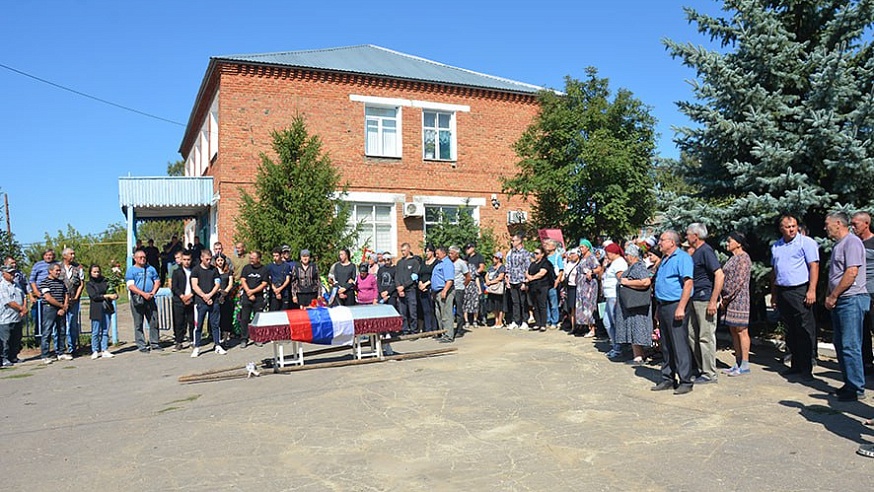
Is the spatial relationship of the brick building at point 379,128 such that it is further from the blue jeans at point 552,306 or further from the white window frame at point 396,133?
the blue jeans at point 552,306

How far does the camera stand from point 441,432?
20.8ft

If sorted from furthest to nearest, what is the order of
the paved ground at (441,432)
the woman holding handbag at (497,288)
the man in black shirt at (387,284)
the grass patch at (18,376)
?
1. the woman holding handbag at (497,288)
2. the man in black shirt at (387,284)
3. the grass patch at (18,376)
4. the paved ground at (441,432)

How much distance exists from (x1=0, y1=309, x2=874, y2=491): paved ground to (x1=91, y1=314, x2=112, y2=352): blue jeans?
2729 mm

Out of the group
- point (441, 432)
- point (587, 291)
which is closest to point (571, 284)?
point (587, 291)

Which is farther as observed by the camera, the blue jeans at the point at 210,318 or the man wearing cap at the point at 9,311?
the blue jeans at the point at 210,318

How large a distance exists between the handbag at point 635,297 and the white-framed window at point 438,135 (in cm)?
1397

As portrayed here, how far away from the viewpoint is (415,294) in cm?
1363

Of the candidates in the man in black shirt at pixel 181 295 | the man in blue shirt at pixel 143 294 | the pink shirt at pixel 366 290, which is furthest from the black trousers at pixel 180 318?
the pink shirt at pixel 366 290

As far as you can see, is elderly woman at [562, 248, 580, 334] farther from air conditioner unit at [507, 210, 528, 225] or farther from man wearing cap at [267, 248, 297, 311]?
air conditioner unit at [507, 210, 528, 225]

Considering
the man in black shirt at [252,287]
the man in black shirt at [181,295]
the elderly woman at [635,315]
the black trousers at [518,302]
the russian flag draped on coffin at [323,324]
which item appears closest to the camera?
the elderly woman at [635,315]

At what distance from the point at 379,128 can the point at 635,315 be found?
1437 centimetres

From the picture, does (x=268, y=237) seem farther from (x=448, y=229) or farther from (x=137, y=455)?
(x=137, y=455)

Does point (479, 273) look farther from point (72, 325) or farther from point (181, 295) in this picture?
point (72, 325)

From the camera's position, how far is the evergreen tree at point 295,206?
1576cm
